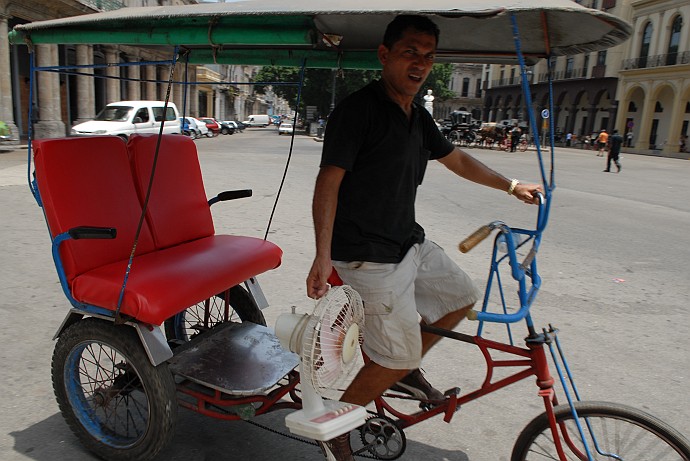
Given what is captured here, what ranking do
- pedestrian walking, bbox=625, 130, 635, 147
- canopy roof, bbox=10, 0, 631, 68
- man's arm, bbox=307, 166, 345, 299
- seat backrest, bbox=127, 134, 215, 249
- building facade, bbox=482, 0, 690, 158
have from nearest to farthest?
canopy roof, bbox=10, 0, 631, 68
man's arm, bbox=307, 166, 345, 299
seat backrest, bbox=127, 134, 215, 249
building facade, bbox=482, 0, 690, 158
pedestrian walking, bbox=625, 130, 635, 147

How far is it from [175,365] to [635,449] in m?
2.06

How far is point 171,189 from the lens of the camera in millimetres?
3414

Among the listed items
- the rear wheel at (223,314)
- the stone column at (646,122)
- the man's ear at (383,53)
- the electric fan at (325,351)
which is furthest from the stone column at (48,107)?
the stone column at (646,122)

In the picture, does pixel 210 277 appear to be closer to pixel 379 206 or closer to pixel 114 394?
pixel 114 394

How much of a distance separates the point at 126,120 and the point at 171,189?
56.3 ft

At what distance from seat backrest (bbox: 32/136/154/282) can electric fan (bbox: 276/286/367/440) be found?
1.23 metres

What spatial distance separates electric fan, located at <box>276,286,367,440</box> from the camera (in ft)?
6.61

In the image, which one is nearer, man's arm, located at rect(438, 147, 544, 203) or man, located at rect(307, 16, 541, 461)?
man, located at rect(307, 16, 541, 461)

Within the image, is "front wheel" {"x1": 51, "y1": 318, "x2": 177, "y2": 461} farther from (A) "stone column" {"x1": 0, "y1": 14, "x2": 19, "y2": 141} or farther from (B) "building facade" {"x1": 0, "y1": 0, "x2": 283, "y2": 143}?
(A) "stone column" {"x1": 0, "y1": 14, "x2": 19, "y2": 141}

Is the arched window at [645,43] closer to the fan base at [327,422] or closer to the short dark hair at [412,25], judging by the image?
the short dark hair at [412,25]

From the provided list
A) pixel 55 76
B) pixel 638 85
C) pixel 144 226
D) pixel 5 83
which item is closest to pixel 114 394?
pixel 144 226

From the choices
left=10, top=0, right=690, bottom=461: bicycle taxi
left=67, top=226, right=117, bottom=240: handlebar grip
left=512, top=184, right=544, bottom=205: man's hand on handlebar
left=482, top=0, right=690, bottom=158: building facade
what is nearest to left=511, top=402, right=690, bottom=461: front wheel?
left=10, top=0, right=690, bottom=461: bicycle taxi

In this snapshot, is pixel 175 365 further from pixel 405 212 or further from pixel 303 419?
pixel 405 212

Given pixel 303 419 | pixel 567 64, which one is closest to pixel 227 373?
pixel 303 419
